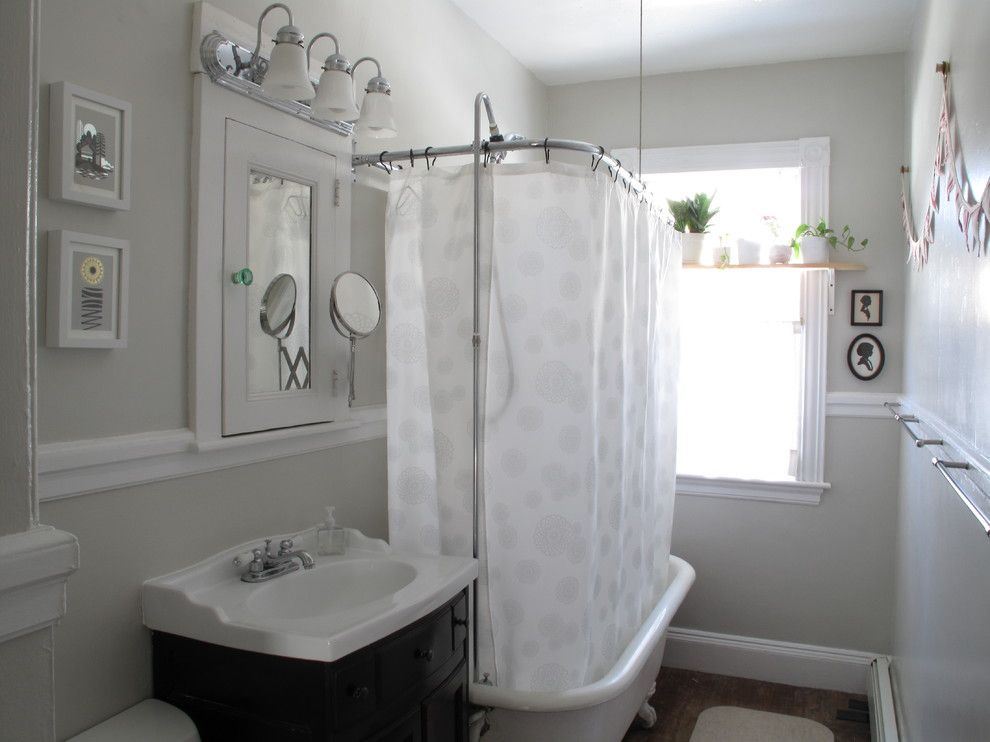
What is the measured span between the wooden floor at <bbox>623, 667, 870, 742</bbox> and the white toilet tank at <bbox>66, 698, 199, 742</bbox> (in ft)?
6.27

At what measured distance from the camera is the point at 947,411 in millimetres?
1805

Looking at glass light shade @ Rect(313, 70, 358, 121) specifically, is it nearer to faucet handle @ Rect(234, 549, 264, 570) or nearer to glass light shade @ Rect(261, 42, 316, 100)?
glass light shade @ Rect(261, 42, 316, 100)

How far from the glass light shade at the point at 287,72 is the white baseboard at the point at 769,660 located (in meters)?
2.92

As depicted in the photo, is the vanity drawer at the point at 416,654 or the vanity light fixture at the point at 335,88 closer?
the vanity drawer at the point at 416,654

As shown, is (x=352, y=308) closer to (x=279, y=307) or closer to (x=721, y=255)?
(x=279, y=307)

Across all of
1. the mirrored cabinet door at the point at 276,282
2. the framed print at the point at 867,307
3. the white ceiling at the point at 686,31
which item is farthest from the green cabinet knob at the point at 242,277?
the framed print at the point at 867,307

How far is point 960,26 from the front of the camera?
1.79 m

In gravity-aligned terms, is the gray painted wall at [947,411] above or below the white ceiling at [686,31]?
below

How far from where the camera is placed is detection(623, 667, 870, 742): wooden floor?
3.11m

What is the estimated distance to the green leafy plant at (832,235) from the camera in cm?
347

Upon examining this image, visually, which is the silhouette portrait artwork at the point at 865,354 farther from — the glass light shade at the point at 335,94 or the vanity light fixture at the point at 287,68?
the vanity light fixture at the point at 287,68

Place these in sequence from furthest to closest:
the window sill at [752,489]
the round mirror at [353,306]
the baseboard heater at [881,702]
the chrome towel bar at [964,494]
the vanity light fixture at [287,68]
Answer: the window sill at [752,489], the baseboard heater at [881,702], the round mirror at [353,306], the vanity light fixture at [287,68], the chrome towel bar at [964,494]

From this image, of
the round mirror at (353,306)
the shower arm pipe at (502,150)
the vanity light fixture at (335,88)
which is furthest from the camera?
the round mirror at (353,306)

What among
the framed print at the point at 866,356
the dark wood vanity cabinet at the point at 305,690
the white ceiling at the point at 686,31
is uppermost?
the white ceiling at the point at 686,31
